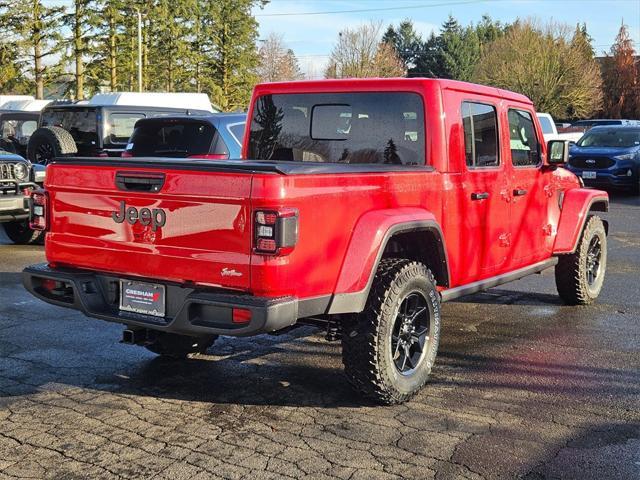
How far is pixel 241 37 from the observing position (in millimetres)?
47375

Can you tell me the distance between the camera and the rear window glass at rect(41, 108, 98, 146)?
1249 centimetres

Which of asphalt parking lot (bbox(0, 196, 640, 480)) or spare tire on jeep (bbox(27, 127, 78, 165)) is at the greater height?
spare tire on jeep (bbox(27, 127, 78, 165))

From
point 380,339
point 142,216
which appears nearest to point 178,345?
point 142,216

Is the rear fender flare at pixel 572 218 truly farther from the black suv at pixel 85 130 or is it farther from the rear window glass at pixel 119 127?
the rear window glass at pixel 119 127

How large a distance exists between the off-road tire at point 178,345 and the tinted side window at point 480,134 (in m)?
2.19

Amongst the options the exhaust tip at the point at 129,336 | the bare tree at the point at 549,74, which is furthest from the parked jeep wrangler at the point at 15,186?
the bare tree at the point at 549,74

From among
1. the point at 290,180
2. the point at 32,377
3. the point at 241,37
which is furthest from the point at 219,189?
the point at 241,37

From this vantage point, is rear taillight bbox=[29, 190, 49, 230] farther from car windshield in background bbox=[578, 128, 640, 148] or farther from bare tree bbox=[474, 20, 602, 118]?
bare tree bbox=[474, 20, 602, 118]

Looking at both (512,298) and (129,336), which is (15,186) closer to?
(129,336)

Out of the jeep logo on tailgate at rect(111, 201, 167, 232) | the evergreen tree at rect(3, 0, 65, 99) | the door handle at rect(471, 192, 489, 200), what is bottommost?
the jeep logo on tailgate at rect(111, 201, 167, 232)

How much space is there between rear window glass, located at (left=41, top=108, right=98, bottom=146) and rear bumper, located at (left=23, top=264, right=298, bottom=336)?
8177 mm

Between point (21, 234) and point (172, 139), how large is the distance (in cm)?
305

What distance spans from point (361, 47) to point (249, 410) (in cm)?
5519

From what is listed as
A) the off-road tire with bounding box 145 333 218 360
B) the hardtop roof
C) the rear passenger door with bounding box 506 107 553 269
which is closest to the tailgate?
the off-road tire with bounding box 145 333 218 360
